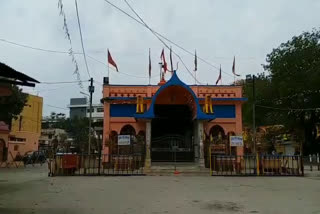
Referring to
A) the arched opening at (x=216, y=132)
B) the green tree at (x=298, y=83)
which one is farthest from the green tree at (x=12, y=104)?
the green tree at (x=298, y=83)

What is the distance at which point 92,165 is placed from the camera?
24.1 m

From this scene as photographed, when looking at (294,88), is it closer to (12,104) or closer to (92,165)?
(92,165)

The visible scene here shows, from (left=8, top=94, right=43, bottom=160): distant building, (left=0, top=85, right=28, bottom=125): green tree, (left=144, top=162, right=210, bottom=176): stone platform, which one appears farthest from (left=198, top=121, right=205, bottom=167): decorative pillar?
(left=8, top=94, right=43, bottom=160): distant building

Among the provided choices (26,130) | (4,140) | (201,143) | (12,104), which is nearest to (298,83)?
(201,143)

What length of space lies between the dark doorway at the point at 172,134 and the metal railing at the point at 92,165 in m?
1.72

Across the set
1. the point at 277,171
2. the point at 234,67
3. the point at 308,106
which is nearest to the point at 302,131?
the point at 308,106

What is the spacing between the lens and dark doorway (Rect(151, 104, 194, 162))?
2608 centimetres

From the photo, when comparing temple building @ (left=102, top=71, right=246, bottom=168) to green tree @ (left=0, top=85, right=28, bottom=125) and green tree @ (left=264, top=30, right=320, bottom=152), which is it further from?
green tree @ (left=264, top=30, right=320, bottom=152)

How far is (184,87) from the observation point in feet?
84.9

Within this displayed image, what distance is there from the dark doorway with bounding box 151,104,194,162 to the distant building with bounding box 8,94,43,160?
62.0 feet

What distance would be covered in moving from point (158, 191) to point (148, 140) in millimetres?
11618

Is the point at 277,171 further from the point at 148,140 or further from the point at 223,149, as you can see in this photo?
the point at 148,140

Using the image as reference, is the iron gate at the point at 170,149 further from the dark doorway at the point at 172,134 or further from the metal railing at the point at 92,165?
the metal railing at the point at 92,165

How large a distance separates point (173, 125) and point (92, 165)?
8.02 meters
